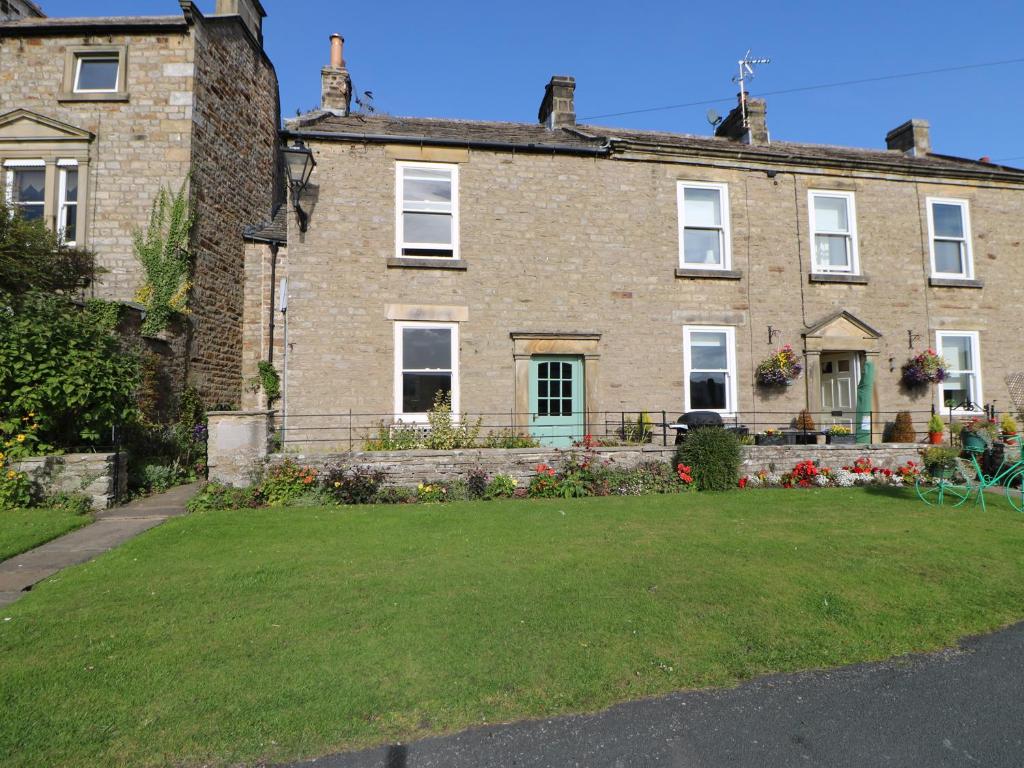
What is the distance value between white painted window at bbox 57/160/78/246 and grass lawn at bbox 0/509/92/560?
7.93 meters

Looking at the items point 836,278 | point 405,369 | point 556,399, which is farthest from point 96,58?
point 836,278

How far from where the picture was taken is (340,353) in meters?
11.4

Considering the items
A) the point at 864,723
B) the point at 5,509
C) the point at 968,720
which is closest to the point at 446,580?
the point at 864,723

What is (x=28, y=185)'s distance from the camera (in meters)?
13.2

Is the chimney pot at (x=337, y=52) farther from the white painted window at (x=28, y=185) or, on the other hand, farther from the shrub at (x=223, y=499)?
the shrub at (x=223, y=499)

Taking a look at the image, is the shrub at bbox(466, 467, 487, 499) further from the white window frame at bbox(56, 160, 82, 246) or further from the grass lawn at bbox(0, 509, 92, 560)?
the white window frame at bbox(56, 160, 82, 246)

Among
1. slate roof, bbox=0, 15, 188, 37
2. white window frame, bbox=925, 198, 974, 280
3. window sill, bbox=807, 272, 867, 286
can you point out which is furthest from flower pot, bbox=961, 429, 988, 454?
slate roof, bbox=0, 15, 188, 37

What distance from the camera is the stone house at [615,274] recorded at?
38.0ft

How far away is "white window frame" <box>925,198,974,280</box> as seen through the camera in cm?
1366

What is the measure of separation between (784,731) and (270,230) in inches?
568

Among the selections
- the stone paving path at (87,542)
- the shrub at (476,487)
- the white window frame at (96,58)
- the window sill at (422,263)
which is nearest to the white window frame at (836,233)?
the window sill at (422,263)

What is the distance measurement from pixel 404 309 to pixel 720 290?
6926 mm

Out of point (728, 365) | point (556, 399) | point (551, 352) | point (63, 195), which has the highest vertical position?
point (63, 195)

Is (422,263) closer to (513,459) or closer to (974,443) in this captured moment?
(513,459)
